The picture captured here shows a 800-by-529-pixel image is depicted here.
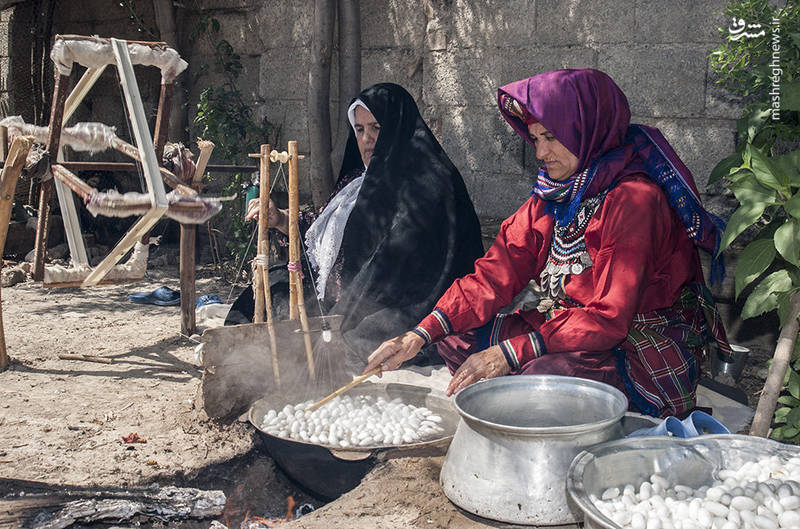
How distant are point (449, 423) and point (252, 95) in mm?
4663

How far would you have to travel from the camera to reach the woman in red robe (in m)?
2.65

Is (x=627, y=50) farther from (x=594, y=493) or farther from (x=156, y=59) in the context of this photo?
(x=594, y=493)

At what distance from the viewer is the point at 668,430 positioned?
2213 mm

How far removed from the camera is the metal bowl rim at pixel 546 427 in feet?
6.73

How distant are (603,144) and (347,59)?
344cm

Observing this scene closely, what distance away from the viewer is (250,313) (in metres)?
4.13

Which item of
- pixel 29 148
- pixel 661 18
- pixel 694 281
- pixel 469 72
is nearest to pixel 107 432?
pixel 29 148

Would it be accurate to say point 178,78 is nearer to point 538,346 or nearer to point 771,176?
point 538,346

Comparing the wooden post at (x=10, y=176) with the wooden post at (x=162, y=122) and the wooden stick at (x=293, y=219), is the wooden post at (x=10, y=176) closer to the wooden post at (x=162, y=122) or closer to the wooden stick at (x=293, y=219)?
the wooden post at (x=162, y=122)

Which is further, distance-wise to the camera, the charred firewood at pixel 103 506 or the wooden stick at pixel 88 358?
the wooden stick at pixel 88 358

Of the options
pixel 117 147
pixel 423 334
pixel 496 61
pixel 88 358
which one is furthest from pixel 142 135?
pixel 496 61

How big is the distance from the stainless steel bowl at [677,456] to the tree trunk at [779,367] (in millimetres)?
372

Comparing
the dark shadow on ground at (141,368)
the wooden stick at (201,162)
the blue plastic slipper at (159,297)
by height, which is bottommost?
the blue plastic slipper at (159,297)

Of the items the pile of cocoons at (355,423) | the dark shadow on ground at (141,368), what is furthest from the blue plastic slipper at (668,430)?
the dark shadow on ground at (141,368)
